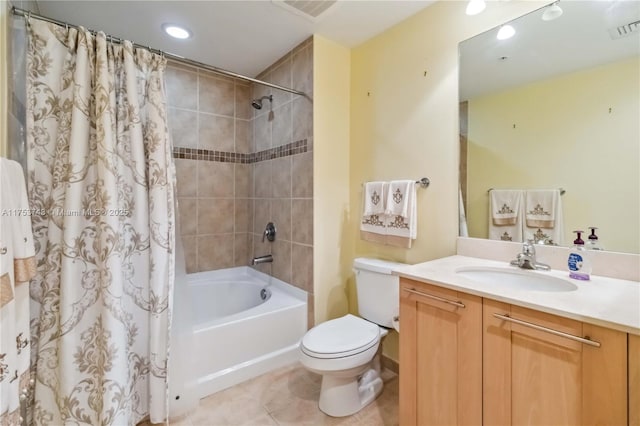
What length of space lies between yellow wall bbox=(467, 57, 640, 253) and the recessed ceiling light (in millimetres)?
1946

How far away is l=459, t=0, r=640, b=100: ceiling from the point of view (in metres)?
1.14

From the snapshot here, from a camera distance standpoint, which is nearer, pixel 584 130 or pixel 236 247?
pixel 584 130

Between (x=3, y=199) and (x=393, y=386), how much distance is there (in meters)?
2.05

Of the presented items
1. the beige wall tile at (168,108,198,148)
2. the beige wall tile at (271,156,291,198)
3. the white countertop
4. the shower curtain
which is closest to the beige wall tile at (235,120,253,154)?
the beige wall tile at (168,108,198,148)

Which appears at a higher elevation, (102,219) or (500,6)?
(500,6)

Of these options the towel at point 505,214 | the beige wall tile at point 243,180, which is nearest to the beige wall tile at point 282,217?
the beige wall tile at point 243,180

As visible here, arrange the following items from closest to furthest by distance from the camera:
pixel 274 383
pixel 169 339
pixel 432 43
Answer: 1. pixel 169 339
2. pixel 432 43
3. pixel 274 383

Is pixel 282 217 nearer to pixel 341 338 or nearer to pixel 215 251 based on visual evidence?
Answer: pixel 215 251

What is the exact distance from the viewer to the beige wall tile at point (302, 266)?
2080 millimetres

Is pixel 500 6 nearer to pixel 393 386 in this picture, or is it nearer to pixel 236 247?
pixel 393 386

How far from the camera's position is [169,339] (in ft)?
4.72

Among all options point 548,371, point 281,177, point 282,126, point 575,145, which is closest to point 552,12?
point 575,145

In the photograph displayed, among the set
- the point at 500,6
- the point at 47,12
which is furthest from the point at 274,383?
the point at 47,12

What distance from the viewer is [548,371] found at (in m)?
0.86
